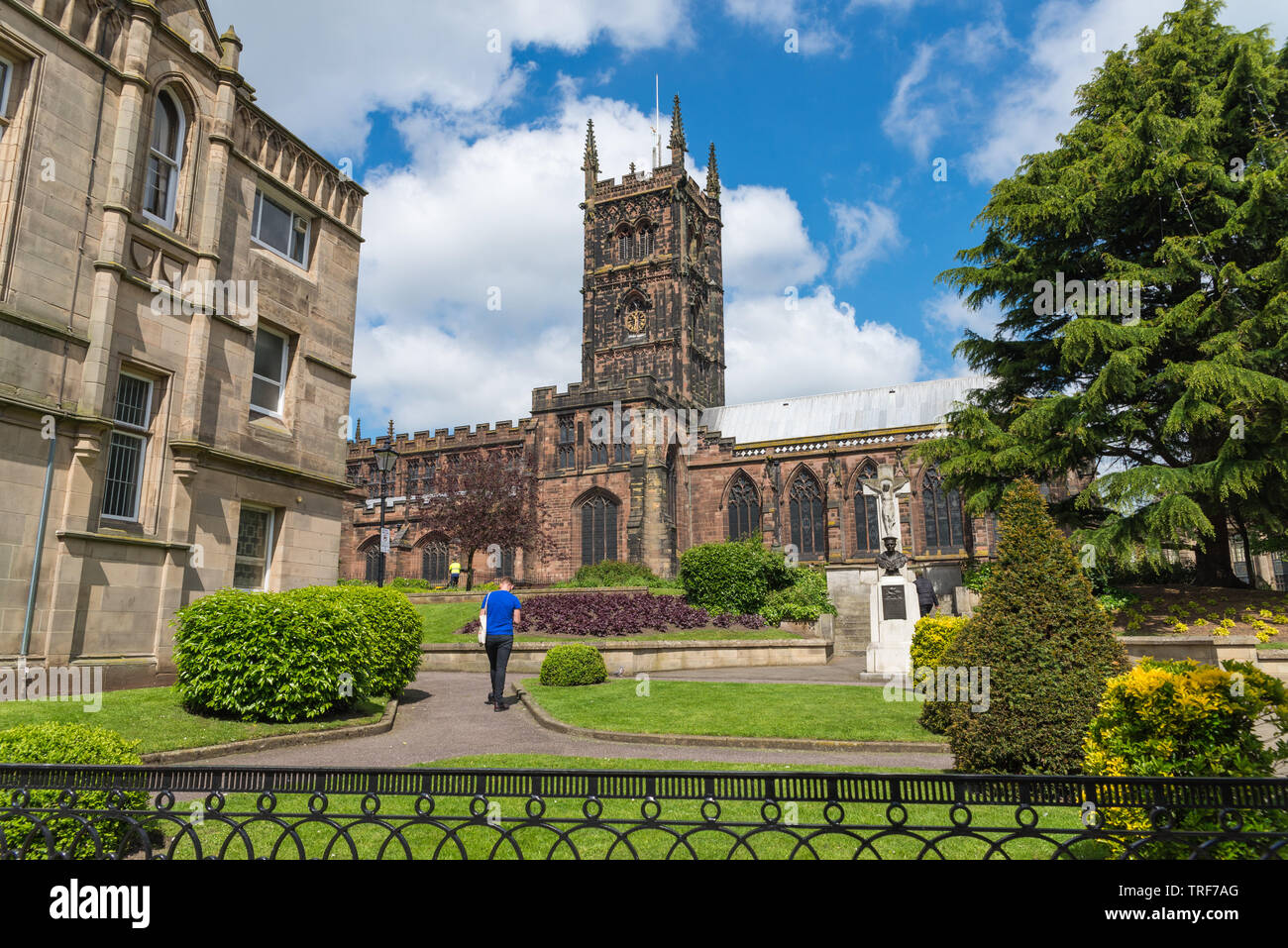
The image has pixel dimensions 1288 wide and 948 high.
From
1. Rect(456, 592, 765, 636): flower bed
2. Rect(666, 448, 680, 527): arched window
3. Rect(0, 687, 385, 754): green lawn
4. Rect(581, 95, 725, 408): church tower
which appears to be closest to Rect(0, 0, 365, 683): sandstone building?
Rect(0, 687, 385, 754): green lawn

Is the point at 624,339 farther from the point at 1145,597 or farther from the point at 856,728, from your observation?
the point at 856,728

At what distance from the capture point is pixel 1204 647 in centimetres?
1395

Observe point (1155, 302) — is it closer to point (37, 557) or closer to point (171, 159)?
point (171, 159)

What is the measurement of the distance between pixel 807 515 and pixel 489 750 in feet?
114

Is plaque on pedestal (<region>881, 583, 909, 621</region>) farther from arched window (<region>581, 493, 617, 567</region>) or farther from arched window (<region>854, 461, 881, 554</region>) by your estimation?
arched window (<region>581, 493, 617, 567</region>)

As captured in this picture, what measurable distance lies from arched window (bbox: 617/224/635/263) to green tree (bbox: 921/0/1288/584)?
34.5m

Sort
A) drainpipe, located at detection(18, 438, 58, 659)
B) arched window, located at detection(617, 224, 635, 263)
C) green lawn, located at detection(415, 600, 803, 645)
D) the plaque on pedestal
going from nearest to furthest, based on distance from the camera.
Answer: drainpipe, located at detection(18, 438, 58, 659) → the plaque on pedestal → green lawn, located at detection(415, 600, 803, 645) → arched window, located at detection(617, 224, 635, 263)

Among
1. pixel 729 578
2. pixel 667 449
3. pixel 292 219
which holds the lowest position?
pixel 729 578

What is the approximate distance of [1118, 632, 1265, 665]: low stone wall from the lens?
45.6ft

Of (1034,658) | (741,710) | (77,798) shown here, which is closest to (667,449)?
(741,710)

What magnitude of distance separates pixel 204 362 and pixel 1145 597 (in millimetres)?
21866

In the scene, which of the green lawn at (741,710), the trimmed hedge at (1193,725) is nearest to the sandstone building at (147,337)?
the green lawn at (741,710)
